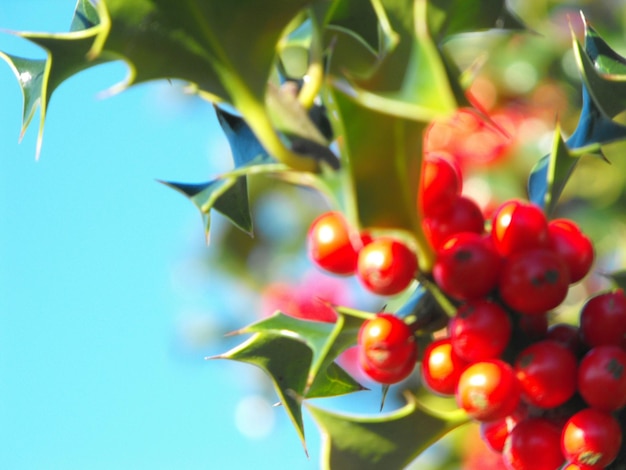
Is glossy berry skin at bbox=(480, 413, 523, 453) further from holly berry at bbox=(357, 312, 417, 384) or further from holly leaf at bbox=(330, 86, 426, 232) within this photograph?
holly leaf at bbox=(330, 86, 426, 232)

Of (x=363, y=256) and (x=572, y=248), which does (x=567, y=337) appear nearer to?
(x=572, y=248)

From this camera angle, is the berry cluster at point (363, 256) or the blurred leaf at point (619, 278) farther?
the blurred leaf at point (619, 278)

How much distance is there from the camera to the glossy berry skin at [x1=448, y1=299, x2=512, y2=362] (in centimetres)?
97

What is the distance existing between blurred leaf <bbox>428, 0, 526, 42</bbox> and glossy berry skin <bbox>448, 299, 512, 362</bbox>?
0.27 m

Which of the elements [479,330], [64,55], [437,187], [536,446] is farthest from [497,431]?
[64,55]

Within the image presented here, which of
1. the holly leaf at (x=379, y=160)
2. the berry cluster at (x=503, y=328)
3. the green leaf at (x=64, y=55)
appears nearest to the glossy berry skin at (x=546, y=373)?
the berry cluster at (x=503, y=328)

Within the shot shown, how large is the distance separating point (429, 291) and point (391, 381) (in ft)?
0.32

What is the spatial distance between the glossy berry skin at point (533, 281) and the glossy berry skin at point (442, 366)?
75mm

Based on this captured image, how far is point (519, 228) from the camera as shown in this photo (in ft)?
3.28

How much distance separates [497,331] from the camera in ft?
3.24

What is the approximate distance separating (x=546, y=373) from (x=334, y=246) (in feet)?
0.78

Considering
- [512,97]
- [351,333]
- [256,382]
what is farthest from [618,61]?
[256,382]

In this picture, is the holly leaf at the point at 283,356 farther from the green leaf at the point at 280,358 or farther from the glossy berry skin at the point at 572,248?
the glossy berry skin at the point at 572,248

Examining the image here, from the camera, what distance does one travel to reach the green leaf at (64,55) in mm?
973
